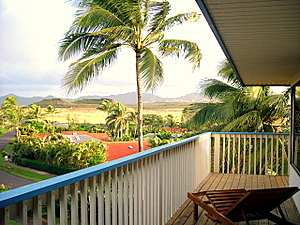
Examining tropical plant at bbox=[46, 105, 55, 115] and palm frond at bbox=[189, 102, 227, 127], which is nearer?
palm frond at bbox=[189, 102, 227, 127]

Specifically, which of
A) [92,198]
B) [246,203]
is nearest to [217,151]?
[246,203]

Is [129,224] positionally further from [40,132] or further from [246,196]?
[40,132]

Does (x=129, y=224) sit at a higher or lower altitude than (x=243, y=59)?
lower

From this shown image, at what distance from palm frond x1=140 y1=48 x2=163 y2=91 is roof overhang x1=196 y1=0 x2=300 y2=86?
13.2 m

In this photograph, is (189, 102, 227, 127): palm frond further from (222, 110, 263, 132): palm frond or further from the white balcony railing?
the white balcony railing

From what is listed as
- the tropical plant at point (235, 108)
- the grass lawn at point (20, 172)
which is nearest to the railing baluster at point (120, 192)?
the tropical plant at point (235, 108)

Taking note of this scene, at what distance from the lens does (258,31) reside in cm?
322

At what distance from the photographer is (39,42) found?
6981 cm

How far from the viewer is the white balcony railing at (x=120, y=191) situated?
1.60 meters

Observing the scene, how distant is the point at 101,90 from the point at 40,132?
21557 millimetres

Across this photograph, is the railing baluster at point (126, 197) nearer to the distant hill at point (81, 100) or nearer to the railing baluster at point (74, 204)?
the railing baluster at point (74, 204)

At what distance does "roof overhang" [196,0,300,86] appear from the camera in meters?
2.54

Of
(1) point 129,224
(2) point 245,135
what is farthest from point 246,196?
(2) point 245,135

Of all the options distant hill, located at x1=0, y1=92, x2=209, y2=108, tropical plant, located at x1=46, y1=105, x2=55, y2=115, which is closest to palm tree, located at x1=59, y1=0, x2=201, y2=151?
distant hill, located at x1=0, y1=92, x2=209, y2=108
